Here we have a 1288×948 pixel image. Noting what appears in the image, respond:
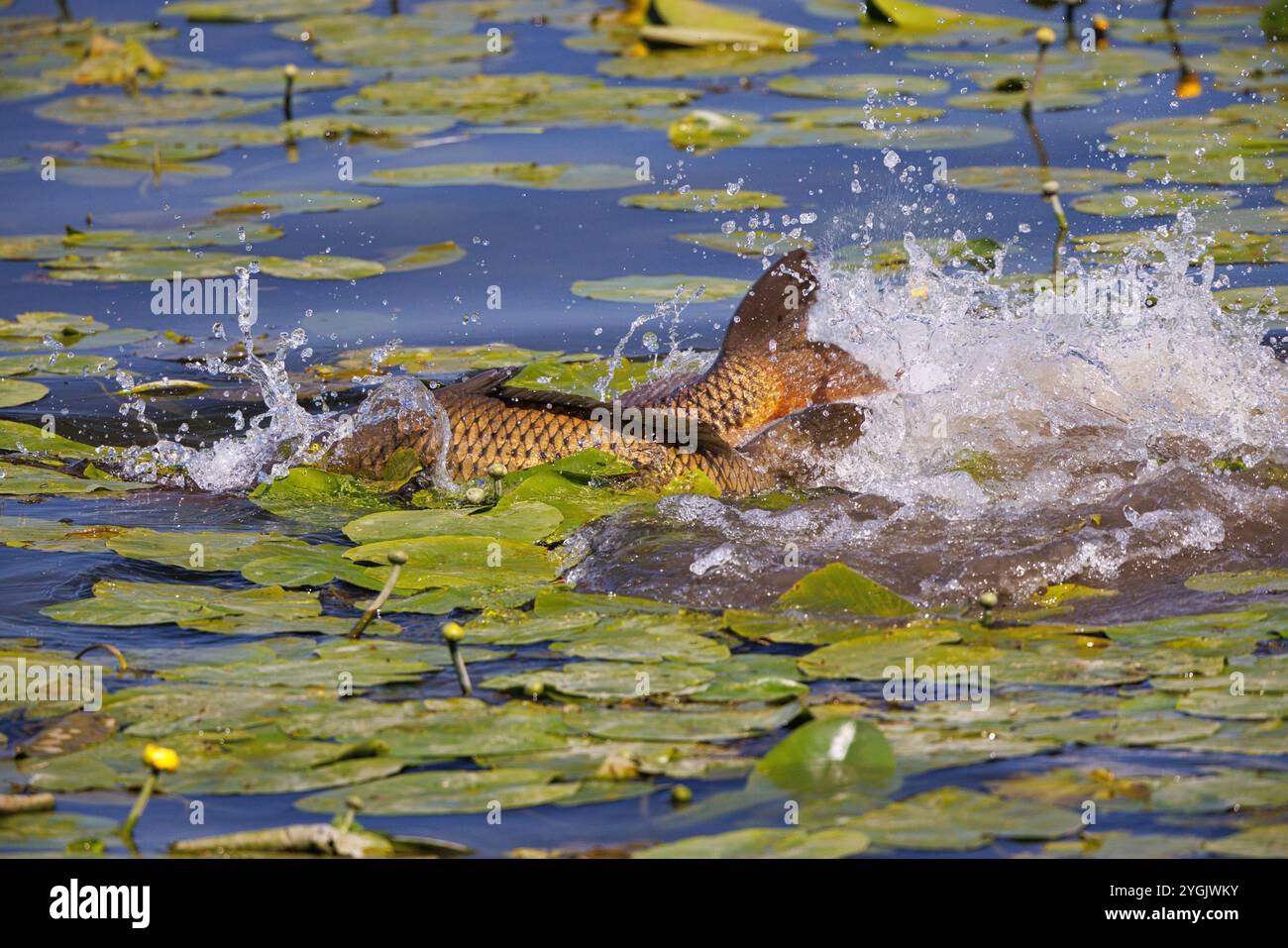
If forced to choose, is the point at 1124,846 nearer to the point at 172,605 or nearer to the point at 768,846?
the point at 768,846

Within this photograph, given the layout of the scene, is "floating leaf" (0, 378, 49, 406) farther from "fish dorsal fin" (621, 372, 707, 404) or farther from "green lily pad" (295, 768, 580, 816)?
"green lily pad" (295, 768, 580, 816)

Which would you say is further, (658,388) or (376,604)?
(658,388)

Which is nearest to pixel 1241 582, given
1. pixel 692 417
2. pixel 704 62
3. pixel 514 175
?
pixel 692 417

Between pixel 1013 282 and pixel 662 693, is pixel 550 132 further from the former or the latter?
pixel 662 693

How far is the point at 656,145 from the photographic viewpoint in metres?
10.4

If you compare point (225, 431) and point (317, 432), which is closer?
point (317, 432)

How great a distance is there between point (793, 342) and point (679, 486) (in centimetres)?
95

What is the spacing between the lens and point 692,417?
236 inches

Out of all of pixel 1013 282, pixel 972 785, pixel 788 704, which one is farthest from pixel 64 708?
pixel 1013 282

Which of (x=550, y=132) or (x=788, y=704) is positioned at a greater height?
(x=550, y=132)

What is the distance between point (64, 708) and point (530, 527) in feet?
5.59

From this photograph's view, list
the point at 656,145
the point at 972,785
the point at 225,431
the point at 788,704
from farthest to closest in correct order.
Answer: the point at 656,145 < the point at 225,431 < the point at 788,704 < the point at 972,785
